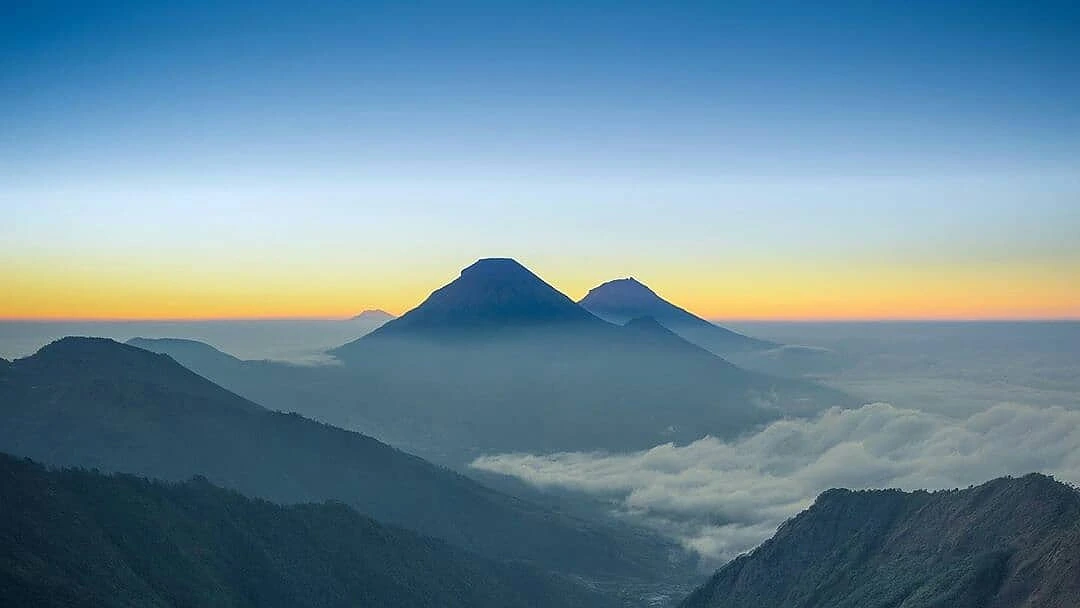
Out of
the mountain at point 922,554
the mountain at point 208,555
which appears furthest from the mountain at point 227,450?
the mountain at point 922,554

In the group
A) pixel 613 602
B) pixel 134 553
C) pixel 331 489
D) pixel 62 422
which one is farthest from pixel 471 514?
pixel 134 553

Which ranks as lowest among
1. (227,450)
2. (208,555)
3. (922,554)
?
(208,555)

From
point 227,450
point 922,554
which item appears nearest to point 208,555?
point 227,450

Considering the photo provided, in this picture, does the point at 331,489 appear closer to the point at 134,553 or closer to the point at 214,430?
the point at 214,430

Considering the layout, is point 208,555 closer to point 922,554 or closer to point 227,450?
point 227,450

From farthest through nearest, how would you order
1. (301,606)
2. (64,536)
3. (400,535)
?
1. (400,535)
2. (301,606)
3. (64,536)

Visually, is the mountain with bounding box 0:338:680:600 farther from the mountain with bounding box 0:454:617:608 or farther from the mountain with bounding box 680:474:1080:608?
the mountain with bounding box 680:474:1080:608

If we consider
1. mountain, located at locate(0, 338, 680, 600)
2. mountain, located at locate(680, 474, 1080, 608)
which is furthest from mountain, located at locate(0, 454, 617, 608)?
mountain, located at locate(680, 474, 1080, 608)
